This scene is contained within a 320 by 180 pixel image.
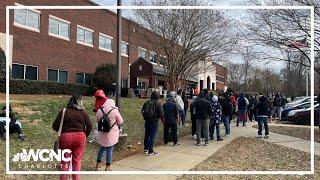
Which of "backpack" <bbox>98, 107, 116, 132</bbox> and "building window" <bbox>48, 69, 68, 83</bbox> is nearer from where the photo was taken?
"backpack" <bbox>98, 107, 116, 132</bbox>

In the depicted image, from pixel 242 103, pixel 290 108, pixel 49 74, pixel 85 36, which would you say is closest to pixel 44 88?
pixel 49 74

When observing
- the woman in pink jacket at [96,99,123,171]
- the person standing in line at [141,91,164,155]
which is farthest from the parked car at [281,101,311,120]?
the woman in pink jacket at [96,99,123,171]

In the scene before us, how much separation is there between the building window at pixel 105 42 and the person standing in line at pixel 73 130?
20.5 ft

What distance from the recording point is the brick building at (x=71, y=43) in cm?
1342

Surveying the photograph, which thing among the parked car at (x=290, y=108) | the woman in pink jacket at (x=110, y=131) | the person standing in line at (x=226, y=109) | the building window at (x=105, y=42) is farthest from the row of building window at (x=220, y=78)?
the parked car at (x=290, y=108)

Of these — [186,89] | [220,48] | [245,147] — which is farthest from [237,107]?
[245,147]

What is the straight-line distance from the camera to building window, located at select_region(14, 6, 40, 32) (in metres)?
18.3

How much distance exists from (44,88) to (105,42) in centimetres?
305

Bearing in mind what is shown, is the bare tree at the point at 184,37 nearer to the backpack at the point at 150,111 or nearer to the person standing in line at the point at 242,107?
the person standing in line at the point at 242,107

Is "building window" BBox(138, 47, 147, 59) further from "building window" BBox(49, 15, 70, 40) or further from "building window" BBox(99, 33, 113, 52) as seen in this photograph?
"building window" BBox(49, 15, 70, 40)

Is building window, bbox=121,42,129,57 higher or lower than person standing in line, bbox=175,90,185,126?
higher

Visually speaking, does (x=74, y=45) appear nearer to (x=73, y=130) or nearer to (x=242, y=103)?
(x=242, y=103)

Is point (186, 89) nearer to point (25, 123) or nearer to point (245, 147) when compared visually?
point (245, 147)

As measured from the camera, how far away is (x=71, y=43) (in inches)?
545
